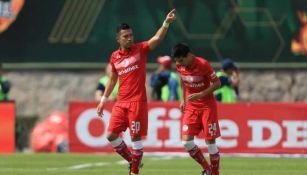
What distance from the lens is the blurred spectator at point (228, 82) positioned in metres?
24.5

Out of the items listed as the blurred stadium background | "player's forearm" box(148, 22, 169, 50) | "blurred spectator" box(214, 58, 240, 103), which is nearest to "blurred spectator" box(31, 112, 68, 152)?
the blurred stadium background

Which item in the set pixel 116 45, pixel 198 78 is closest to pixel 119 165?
pixel 198 78

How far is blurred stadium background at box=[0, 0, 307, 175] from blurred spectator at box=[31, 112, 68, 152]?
126cm

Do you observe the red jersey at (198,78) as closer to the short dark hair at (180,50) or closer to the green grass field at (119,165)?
the short dark hair at (180,50)

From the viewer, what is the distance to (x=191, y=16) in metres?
30.5

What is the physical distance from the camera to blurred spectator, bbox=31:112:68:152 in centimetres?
2598

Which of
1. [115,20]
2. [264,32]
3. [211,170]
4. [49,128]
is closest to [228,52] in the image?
[264,32]

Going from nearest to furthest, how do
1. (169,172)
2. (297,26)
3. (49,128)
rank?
(169,172) → (49,128) → (297,26)

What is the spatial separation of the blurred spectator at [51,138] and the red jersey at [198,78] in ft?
31.2

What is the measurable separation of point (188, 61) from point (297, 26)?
14.0 meters

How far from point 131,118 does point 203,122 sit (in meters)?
1.14

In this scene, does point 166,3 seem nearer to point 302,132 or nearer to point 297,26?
point 297,26

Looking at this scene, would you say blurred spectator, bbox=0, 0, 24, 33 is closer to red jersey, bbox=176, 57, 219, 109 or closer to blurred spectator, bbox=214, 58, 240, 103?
blurred spectator, bbox=214, 58, 240, 103

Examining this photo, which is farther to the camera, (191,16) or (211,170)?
(191,16)
